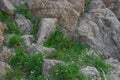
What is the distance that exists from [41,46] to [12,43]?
74cm

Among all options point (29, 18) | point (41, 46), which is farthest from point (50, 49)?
point (29, 18)

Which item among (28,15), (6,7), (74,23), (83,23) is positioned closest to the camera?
(6,7)

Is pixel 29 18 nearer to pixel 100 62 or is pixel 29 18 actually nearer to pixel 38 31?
pixel 38 31

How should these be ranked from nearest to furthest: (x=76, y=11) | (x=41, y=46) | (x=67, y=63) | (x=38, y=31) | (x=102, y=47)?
(x=67, y=63)
(x=41, y=46)
(x=38, y=31)
(x=102, y=47)
(x=76, y=11)

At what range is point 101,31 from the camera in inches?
425

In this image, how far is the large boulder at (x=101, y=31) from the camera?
1017 centimetres

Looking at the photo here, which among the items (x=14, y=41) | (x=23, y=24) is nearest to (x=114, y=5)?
(x=23, y=24)

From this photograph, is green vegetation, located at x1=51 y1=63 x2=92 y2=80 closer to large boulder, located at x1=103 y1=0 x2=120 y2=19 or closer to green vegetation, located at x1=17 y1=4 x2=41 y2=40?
green vegetation, located at x1=17 y1=4 x2=41 y2=40

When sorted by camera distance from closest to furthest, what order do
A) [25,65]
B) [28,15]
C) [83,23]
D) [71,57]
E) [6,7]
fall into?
[25,65] → [71,57] → [6,7] → [28,15] → [83,23]

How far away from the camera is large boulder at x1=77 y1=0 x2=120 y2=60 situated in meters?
10.2

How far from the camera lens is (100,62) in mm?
8508

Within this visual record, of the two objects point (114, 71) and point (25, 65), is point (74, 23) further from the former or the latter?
point (25, 65)

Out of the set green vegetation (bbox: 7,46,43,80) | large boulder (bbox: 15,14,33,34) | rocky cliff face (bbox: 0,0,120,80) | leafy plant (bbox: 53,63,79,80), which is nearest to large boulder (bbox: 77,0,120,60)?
rocky cliff face (bbox: 0,0,120,80)

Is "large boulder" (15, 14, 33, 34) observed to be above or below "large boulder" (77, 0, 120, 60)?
above
